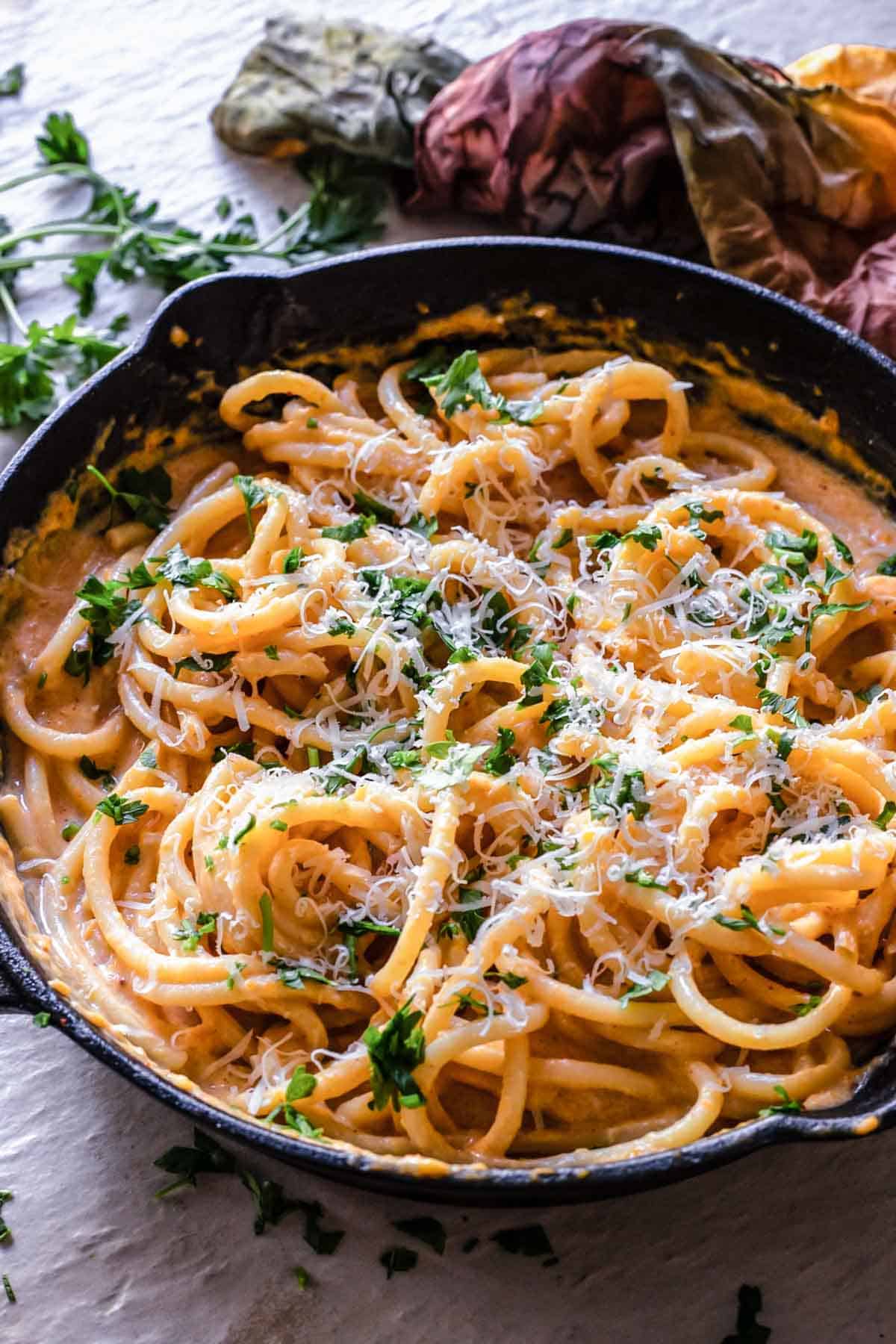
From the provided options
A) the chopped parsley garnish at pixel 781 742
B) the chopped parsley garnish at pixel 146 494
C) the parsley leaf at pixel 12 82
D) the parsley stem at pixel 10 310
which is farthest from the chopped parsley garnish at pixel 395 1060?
the parsley leaf at pixel 12 82

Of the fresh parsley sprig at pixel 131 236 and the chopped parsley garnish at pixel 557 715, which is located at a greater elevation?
the fresh parsley sprig at pixel 131 236

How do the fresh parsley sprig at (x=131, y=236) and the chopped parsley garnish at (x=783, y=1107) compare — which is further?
the fresh parsley sprig at (x=131, y=236)

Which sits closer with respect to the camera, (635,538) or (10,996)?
(10,996)

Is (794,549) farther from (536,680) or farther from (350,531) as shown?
(350,531)

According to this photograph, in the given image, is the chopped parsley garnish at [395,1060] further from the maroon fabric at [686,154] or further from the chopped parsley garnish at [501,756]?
the maroon fabric at [686,154]

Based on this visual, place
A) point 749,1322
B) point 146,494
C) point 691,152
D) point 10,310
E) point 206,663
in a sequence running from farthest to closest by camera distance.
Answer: point 10,310 → point 691,152 → point 146,494 → point 206,663 → point 749,1322

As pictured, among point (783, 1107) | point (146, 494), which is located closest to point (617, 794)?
point (783, 1107)

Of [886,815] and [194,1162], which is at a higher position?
[886,815]
